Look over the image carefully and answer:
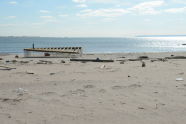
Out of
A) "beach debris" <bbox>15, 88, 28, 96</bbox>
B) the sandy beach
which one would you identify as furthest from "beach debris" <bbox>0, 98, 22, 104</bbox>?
"beach debris" <bbox>15, 88, 28, 96</bbox>

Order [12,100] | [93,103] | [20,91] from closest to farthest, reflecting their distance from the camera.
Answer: [93,103] → [12,100] → [20,91]

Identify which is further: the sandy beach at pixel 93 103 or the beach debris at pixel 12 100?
the beach debris at pixel 12 100

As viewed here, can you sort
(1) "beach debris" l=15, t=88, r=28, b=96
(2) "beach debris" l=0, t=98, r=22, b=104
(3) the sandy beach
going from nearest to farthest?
(3) the sandy beach
(2) "beach debris" l=0, t=98, r=22, b=104
(1) "beach debris" l=15, t=88, r=28, b=96

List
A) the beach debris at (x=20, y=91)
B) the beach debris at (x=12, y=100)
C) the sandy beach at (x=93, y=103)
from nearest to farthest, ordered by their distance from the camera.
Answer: the sandy beach at (x=93, y=103)
the beach debris at (x=12, y=100)
the beach debris at (x=20, y=91)

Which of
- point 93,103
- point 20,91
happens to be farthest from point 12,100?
point 93,103

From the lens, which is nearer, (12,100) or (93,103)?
(93,103)

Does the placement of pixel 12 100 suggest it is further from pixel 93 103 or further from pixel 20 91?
pixel 93 103

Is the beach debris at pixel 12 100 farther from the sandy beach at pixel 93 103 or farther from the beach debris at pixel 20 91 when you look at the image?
the beach debris at pixel 20 91

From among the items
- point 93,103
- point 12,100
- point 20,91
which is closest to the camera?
point 93,103

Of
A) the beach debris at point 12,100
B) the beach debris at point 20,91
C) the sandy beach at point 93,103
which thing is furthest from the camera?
the beach debris at point 20,91

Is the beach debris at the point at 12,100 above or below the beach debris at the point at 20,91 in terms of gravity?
below

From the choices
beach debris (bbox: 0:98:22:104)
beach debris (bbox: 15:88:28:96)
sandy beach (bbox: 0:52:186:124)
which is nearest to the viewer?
sandy beach (bbox: 0:52:186:124)

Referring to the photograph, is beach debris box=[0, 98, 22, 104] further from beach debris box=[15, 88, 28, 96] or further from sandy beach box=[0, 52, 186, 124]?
beach debris box=[15, 88, 28, 96]

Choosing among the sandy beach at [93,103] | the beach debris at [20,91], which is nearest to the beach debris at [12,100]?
the sandy beach at [93,103]
